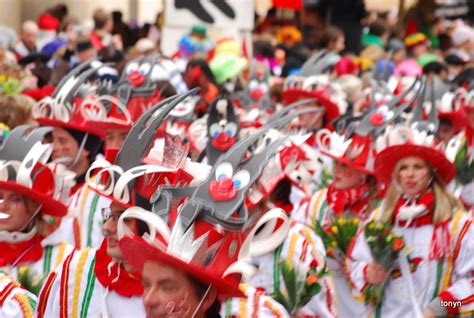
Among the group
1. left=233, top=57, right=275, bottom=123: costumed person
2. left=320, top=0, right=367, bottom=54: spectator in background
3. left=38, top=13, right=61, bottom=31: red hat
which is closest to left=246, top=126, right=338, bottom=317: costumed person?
left=233, top=57, right=275, bottom=123: costumed person

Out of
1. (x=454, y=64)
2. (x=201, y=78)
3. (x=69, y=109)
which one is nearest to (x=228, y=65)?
(x=201, y=78)

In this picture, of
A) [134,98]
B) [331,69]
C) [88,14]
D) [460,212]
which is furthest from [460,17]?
[460,212]

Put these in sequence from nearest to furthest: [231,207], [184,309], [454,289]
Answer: [184,309], [231,207], [454,289]

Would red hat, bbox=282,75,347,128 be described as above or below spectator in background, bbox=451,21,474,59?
above

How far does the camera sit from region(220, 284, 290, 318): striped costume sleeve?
5.81 metres

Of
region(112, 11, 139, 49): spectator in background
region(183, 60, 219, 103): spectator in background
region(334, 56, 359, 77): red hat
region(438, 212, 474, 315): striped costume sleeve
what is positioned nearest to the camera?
region(438, 212, 474, 315): striped costume sleeve

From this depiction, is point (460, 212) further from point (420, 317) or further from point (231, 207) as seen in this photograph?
point (231, 207)

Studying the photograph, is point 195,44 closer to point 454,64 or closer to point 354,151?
point 454,64

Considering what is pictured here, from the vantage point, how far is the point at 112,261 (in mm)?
5914

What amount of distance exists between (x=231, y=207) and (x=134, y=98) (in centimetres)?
471

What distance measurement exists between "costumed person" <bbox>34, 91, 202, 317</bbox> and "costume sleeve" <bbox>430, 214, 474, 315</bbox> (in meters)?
2.03

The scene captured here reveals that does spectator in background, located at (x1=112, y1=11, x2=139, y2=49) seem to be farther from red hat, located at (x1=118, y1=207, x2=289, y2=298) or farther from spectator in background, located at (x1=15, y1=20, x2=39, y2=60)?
red hat, located at (x1=118, y1=207, x2=289, y2=298)

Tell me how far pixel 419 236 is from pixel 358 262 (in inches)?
16.4

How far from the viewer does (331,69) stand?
49.3 ft
